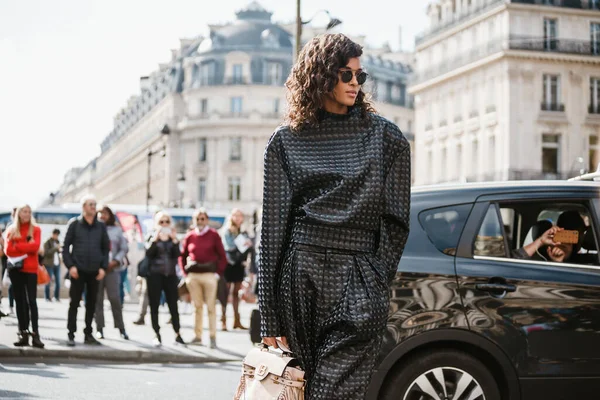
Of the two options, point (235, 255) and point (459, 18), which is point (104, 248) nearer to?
point (235, 255)

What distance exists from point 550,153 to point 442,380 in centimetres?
6049

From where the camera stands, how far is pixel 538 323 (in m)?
6.39

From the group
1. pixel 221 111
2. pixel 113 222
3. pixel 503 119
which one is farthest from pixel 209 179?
pixel 113 222

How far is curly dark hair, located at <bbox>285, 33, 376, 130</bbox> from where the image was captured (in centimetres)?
418

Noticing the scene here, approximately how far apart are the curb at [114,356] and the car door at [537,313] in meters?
7.32

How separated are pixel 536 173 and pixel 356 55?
60.7 metres

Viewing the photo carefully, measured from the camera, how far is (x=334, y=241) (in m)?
4.07

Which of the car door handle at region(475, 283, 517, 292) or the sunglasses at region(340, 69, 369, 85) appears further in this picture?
the car door handle at region(475, 283, 517, 292)

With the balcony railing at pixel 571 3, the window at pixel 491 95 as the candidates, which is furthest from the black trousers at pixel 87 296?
the balcony railing at pixel 571 3

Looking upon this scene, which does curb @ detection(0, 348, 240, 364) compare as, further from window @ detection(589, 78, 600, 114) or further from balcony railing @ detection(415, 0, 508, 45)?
window @ detection(589, 78, 600, 114)

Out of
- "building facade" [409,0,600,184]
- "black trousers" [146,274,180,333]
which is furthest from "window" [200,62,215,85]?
"black trousers" [146,274,180,333]

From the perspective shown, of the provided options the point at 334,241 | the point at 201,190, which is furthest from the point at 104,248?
the point at 201,190

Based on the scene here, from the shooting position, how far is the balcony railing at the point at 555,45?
6406cm

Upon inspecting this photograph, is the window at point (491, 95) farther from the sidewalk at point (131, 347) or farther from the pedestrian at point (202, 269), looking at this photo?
the pedestrian at point (202, 269)
